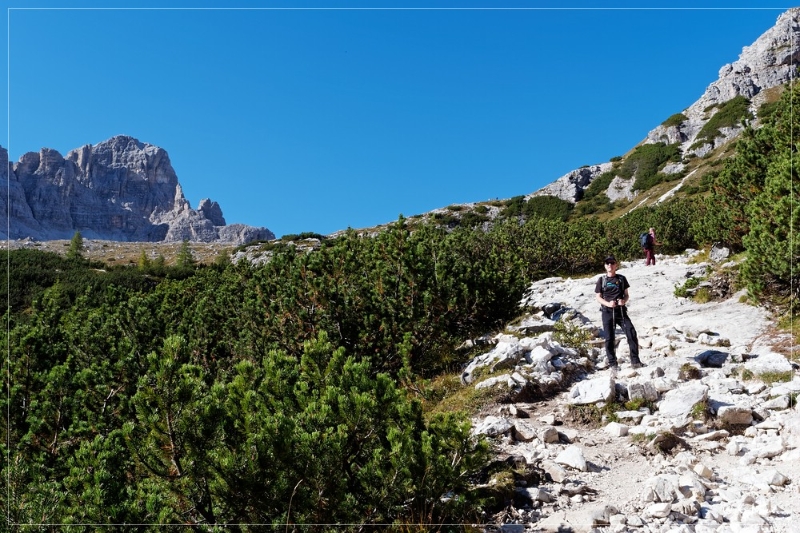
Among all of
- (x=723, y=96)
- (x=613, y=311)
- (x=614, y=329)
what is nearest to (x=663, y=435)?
(x=614, y=329)

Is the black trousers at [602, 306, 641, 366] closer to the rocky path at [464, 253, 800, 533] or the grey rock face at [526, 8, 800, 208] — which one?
the rocky path at [464, 253, 800, 533]

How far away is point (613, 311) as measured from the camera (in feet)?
30.6

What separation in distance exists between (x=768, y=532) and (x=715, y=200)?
1668 cm

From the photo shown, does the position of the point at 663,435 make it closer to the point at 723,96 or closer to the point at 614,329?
the point at 614,329


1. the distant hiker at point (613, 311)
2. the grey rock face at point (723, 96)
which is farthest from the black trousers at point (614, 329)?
the grey rock face at point (723, 96)

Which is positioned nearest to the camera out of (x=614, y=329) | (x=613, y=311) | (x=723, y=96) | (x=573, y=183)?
(x=614, y=329)

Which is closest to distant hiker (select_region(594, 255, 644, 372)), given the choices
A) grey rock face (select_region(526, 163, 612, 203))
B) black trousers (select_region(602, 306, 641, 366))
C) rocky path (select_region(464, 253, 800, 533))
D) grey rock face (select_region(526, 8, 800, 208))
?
black trousers (select_region(602, 306, 641, 366))

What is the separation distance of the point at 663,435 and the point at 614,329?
11.7ft

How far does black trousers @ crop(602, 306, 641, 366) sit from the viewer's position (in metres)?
8.78

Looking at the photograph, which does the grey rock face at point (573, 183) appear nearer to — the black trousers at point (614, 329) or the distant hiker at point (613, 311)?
the distant hiker at point (613, 311)

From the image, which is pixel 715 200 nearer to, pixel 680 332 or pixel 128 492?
pixel 680 332

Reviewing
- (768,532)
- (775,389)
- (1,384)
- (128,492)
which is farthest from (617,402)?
(1,384)

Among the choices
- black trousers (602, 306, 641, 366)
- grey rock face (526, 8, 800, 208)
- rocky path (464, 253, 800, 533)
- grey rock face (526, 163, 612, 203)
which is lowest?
rocky path (464, 253, 800, 533)

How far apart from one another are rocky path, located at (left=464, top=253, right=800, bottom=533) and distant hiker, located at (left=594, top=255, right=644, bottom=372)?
289 millimetres
